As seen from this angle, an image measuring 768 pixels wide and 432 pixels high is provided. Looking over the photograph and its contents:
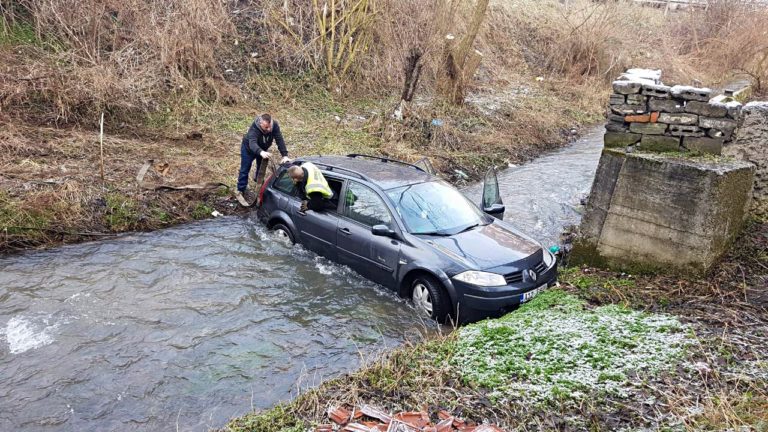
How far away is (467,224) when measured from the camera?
745 cm

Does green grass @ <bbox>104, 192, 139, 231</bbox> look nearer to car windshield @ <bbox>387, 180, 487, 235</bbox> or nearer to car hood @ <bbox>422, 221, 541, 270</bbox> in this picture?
car windshield @ <bbox>387, 180, 487, 235</bbox>

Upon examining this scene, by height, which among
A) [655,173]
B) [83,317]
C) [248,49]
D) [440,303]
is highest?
[248,49]

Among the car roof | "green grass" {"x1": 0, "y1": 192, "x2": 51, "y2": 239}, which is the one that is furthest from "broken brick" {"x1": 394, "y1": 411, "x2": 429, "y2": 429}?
"green grass" {"x1": 0, "y1": 192, "x2": 51, "y2": 239}

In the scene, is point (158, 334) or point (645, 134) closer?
point (158, 334)

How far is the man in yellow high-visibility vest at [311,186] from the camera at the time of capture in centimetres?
795

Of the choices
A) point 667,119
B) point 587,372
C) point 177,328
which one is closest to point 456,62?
point 667,119

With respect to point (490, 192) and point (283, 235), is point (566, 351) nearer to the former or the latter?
point (490, 192)

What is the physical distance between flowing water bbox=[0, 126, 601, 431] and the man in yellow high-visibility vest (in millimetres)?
776

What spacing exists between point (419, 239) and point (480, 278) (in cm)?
92

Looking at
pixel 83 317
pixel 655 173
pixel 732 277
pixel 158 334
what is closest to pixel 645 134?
pixel 655 173

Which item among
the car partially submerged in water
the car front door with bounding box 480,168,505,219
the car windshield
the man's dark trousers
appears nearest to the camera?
the car partially submerged in water

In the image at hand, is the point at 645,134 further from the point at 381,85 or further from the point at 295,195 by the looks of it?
the point at 381,85

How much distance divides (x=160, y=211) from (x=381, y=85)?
8743 millimetres

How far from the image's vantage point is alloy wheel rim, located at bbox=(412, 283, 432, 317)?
22.3 ft
